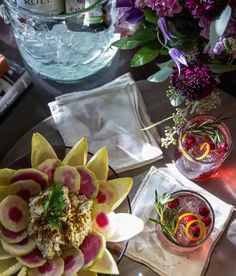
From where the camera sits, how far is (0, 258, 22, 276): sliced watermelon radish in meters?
0.61

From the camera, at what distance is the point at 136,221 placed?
2.18ft

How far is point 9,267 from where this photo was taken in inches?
24.4

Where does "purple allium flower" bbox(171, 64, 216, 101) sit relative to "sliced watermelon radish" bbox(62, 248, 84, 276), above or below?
above

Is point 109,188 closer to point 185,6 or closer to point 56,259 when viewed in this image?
point 56,259

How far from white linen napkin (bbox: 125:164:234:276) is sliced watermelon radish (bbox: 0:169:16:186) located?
0.59ft

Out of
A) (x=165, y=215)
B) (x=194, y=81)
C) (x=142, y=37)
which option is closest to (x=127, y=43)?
(x=142, y=37)

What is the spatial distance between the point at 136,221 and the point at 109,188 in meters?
0.05

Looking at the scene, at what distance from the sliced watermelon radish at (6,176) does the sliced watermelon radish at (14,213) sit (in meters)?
0.02

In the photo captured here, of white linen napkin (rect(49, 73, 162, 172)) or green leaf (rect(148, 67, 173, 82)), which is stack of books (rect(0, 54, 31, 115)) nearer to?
white linen napkin (rect(49, 73, 162, 172))

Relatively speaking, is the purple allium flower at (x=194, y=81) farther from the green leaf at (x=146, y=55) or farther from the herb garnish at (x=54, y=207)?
the herb garnish at (x=54, y=207)

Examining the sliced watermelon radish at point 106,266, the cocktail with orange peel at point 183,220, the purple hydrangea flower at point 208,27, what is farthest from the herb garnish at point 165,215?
the purple hydrangea flower at point 208,27

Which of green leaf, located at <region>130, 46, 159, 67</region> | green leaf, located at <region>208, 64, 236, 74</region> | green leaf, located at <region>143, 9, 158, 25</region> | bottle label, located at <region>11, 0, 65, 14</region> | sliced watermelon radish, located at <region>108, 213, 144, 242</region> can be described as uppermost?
bottle label, located at <region>11, 0, 65, 14</region>

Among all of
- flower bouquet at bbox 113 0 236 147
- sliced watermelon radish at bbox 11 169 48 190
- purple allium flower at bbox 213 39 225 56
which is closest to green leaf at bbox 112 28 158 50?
flower bouquet at bbox 113 0 236 147

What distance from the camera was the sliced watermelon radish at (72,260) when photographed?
0.62 metres
